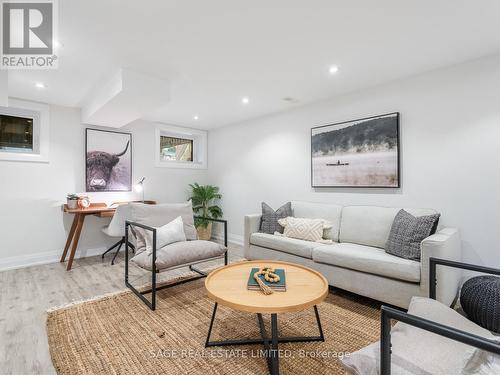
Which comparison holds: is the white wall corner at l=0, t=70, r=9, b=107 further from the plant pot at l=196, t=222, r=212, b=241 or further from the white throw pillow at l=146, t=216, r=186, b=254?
the plant pot at l=196, t=222, r=212, b=241

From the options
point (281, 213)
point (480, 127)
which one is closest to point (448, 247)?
point (480, 127)

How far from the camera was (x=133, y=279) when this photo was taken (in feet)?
10.4

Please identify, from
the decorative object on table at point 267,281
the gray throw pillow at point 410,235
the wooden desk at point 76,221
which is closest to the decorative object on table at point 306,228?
the gray throw pillow at point 410,235

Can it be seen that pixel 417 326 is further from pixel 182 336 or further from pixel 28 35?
pixel 28 35

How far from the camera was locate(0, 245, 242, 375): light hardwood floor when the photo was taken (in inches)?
68.3

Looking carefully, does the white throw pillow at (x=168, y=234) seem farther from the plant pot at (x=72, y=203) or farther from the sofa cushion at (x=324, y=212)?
the plant pot at (x=72, y=203)

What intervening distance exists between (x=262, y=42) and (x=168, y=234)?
6.82 ft

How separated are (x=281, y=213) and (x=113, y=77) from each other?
2.58 metres

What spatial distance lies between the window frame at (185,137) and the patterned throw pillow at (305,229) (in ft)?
9.36

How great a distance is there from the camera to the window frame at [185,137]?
197 inches

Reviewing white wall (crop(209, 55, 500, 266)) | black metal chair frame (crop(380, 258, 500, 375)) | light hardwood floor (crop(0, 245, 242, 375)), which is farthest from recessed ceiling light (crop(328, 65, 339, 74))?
Result: light hardwood floor (crop(0, 245, 242, 375))

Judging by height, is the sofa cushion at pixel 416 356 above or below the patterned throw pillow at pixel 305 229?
below

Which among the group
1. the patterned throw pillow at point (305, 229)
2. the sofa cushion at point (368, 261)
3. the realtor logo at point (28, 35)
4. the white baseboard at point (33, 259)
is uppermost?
the realtor logo at point (28, 35)

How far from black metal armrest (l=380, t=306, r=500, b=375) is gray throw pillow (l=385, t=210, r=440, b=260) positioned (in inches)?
60.5
